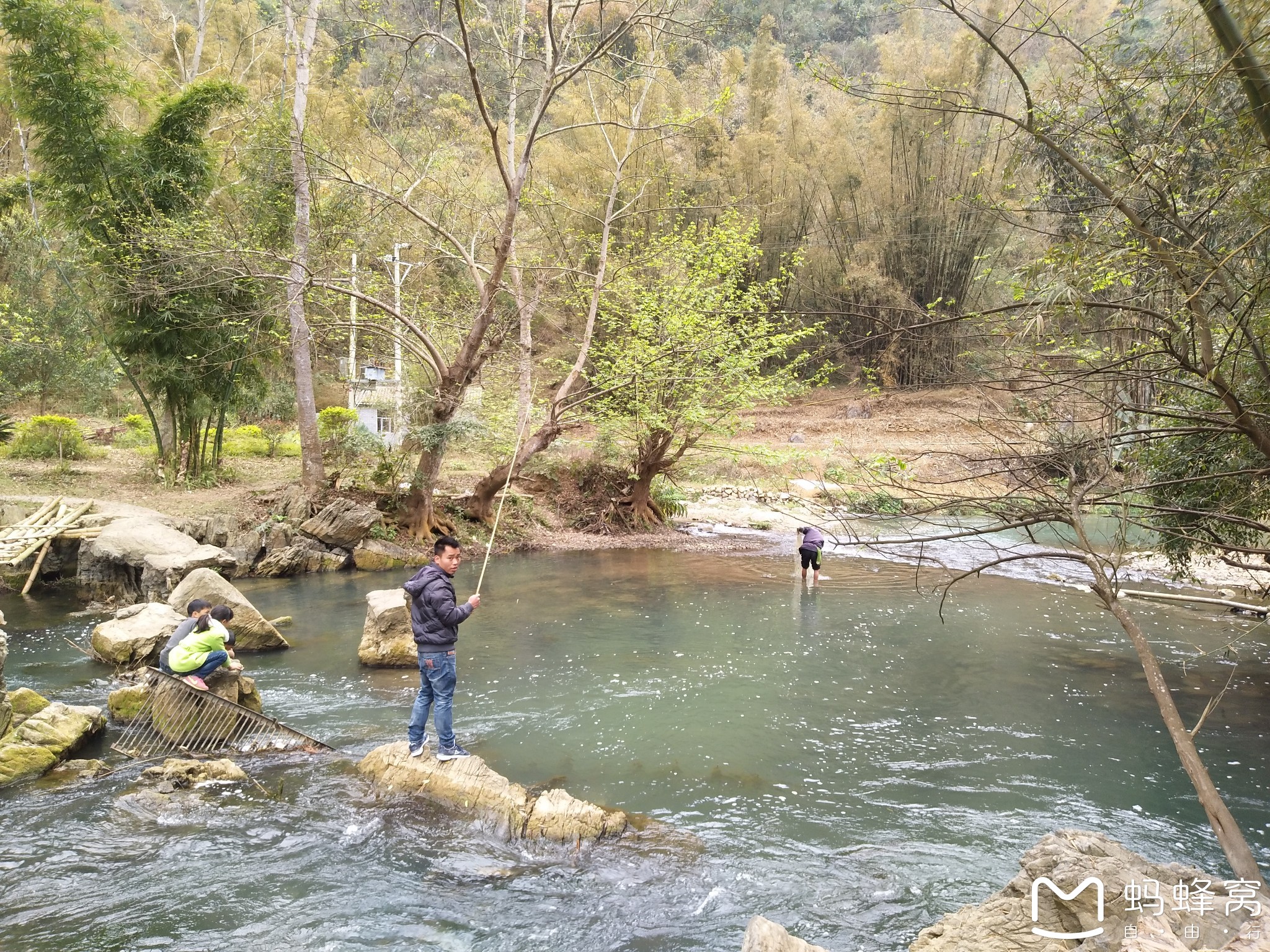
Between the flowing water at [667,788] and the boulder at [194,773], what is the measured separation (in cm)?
16

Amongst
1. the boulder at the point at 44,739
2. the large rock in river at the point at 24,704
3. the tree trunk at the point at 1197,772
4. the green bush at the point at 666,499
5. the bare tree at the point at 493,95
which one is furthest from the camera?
the green bush at the point at 666,499

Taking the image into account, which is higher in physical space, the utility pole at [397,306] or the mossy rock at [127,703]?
the utility pole at [397,306]

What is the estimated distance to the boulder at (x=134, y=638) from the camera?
771cm

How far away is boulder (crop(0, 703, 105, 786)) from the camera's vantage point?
5496mm

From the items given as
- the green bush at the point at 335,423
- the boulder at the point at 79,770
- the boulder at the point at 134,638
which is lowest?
the boulder at the point at 79,770

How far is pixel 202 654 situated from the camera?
6301mm

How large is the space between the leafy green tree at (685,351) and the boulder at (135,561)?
7.40 meters

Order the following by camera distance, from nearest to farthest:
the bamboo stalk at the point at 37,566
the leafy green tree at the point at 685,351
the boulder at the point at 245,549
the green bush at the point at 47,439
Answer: the bamboo stalk at the point at 37,566 < the boulder at the point at 245,549 < the leafy green tree at the point at 685,351 < the green bush at the point at 47,439

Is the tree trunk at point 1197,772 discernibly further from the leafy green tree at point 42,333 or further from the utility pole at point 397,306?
the leafy green tree at point 42,333

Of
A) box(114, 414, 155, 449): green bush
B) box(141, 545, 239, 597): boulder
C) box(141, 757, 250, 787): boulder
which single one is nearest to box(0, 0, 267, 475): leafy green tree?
box(141, 545, 239, 597): boulder

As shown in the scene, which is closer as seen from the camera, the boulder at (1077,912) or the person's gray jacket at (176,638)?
the boulder at (1077,912)

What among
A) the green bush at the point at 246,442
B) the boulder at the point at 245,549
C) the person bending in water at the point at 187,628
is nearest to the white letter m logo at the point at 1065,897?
the person bending in water at the point at 187,628

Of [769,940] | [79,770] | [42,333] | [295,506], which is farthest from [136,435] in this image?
[769,940]

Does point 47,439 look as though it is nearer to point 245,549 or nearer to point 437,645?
point 245,549
